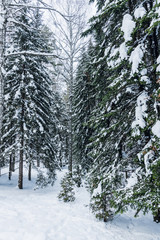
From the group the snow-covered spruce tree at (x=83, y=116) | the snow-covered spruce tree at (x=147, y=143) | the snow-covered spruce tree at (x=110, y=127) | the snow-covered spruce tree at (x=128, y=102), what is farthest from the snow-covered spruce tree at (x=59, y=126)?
the snow-covered spruce tree at (x=147, y=143)

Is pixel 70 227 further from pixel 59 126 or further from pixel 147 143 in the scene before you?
pixel 59 126

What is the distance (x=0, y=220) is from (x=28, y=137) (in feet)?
24.2

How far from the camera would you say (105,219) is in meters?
6.17

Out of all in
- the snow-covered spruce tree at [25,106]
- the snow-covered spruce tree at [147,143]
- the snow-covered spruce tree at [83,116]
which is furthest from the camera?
the snow-covered spruce tree at [83,116]

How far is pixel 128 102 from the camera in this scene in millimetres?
5629

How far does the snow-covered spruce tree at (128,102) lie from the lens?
4344mm

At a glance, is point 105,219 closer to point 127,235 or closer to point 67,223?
point 127,235

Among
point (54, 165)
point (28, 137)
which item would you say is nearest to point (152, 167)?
point (28, 137)

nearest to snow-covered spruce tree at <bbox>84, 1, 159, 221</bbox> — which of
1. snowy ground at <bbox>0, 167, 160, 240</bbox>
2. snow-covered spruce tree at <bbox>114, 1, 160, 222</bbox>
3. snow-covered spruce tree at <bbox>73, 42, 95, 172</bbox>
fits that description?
snow-covered spruce tree at <bbox>114, 1, 160, 222</bbox>

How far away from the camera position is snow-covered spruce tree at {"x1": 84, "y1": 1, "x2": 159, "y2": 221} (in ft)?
14.3

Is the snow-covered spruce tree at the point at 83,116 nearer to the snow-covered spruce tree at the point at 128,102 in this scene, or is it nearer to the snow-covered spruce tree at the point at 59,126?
the snow-covered spruce tree at the point at 59,126

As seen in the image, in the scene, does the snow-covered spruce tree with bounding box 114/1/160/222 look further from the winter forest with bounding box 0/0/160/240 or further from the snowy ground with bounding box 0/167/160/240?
the snowy ground with bounding box 0/167/160/240

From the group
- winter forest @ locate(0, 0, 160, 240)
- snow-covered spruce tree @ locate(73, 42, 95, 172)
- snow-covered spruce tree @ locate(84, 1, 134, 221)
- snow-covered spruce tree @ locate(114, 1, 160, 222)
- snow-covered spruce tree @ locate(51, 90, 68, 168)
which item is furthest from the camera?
snow-covered spruce tree @ locate(51, 90, 68, 168)

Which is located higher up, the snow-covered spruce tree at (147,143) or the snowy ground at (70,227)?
the snow-covered spruce tree at (147,143)
